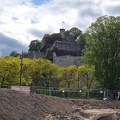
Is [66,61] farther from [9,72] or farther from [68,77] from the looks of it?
[9,72]

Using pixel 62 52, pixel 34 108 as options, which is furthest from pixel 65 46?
pixel 34 108

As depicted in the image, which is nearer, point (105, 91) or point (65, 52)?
point (105, 91)

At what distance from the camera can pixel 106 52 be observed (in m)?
59.0

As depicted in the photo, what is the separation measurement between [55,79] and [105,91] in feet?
97.8

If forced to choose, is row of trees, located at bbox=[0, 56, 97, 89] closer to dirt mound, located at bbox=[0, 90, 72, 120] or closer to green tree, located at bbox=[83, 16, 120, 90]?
green tree, located at bbox=[83, 16, 120, 90]

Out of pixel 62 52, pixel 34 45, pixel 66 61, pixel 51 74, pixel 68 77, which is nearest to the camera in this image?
pixel 68 77

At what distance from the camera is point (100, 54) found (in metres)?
59.0

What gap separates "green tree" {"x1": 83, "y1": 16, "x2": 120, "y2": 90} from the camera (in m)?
58.7

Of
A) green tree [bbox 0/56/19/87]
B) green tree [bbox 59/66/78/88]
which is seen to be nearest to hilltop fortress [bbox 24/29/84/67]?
green tree [bbox 59/66/78/88]

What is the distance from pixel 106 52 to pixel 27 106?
28.6 meters

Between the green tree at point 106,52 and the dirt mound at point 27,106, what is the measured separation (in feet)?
57.3

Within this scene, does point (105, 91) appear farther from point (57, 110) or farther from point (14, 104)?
point (14, 104)

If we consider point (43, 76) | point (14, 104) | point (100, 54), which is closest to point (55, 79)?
point (43, 76)

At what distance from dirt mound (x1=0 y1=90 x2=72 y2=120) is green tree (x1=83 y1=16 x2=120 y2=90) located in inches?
688
